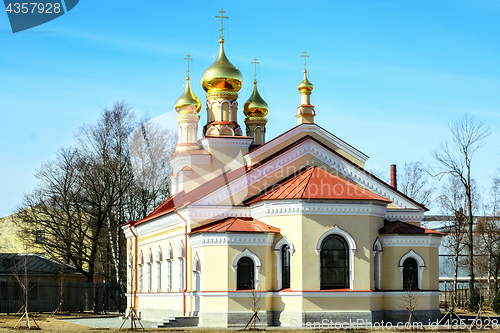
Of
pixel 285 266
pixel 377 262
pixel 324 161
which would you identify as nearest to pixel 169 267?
pixel 285 266

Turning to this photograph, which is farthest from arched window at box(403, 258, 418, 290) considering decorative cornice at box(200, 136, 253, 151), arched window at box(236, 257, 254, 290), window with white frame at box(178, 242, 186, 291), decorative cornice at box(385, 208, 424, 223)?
decorative cornice at box(200, 136, 253, 151)

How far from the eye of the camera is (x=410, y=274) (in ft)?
73.7

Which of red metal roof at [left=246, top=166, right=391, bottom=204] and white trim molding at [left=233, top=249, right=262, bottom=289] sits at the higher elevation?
red metal roof at [left=246, top=166, right=391, bottom=204]

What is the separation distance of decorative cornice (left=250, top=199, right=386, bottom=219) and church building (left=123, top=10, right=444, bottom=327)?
0.11 feet

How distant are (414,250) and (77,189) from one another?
1977 cm

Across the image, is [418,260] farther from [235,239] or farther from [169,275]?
[169,275]

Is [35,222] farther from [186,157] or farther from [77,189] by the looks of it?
[186,157]

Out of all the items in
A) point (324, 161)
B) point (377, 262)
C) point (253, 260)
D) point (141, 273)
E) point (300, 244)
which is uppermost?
point (324, 161)

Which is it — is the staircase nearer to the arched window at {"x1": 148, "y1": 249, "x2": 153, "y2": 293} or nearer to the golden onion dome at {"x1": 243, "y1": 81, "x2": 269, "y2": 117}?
the arched window at {"x1": 148, "y1": 249, "x2": 153, "y2": 293}

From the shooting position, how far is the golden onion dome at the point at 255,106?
32.9m

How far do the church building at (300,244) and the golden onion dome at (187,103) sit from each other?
6.89 m

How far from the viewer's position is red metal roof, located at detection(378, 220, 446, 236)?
22.3 meters

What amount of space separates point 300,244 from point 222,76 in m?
10.0

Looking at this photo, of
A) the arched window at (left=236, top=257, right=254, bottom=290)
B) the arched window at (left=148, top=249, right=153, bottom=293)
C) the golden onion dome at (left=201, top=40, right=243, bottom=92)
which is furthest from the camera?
the golden onion dome at (left=201, top=40, right=243, bottom=92)
